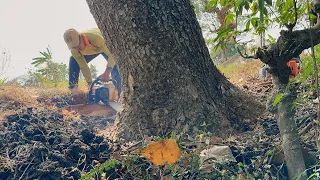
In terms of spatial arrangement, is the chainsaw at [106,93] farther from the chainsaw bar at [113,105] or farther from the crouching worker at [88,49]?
the crouching worker at [88,49]

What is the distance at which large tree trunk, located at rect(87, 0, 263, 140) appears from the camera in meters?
2.05

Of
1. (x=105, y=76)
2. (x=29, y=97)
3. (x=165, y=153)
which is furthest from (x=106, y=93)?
(x=165, y=153)

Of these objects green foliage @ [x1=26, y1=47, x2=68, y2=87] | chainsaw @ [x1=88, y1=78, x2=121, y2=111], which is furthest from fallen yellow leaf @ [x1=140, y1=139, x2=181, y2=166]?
green foliage @ [x1=26, y1=47, x2=68, y2=87]

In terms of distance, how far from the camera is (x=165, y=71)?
2.10m

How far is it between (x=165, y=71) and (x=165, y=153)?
0.84 metres

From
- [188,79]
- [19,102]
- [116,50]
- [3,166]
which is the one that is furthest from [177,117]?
[19,102]

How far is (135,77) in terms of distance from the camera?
2.22m

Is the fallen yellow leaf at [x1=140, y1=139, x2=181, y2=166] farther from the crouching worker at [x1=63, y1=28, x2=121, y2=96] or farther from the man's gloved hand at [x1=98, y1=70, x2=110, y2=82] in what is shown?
the man's gloved hand at [x1=98, y1=70, x2=110, y2=82]

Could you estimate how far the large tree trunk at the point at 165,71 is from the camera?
2.05m

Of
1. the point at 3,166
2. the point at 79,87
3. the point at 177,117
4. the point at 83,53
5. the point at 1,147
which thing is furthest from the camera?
the point at 79,87

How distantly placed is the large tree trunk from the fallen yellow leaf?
62 cm

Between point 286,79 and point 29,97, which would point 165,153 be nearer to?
point 286,79

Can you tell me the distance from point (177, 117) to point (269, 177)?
722 mm

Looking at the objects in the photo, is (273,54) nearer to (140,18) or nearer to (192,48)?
(192,48)
